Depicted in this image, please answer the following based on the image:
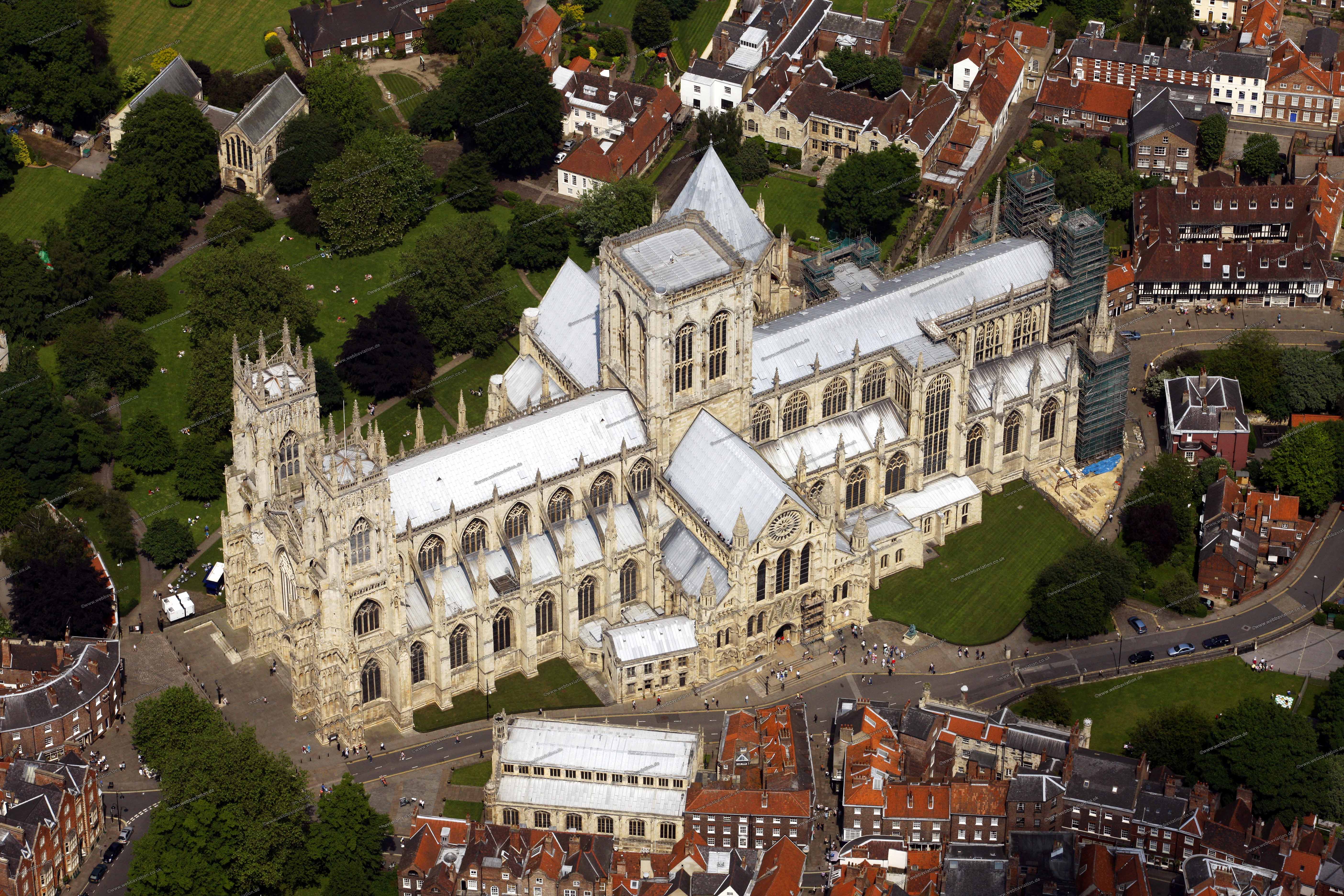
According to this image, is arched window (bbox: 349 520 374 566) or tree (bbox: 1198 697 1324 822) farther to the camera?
arched window (bbox: 349 520 374 566)

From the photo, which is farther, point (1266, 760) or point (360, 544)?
point (360, 544)

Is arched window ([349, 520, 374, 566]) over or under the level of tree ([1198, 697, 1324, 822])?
over

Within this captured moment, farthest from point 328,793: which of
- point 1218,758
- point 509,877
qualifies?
point 1218,758

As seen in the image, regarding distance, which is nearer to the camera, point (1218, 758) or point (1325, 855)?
point (1325, 855)

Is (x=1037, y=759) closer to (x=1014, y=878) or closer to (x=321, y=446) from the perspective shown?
(x=1014, y=878)

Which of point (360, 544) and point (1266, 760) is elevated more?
point (360, 544)
